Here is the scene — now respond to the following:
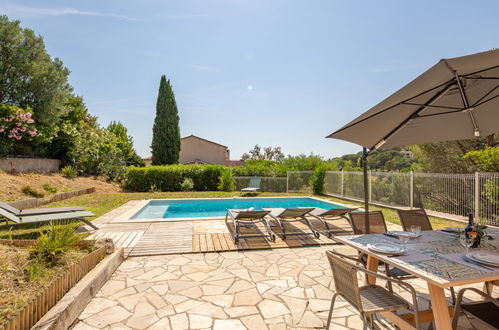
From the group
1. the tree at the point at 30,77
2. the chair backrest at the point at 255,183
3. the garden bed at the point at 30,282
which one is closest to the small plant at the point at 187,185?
the chair backrest at the point at 255,183

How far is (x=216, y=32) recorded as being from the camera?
10594mm

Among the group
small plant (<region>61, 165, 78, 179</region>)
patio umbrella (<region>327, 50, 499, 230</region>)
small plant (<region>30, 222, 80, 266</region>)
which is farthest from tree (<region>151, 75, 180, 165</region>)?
patio umbrella (<region>327, 50, 499, 230</region>)

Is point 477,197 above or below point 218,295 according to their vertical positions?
above

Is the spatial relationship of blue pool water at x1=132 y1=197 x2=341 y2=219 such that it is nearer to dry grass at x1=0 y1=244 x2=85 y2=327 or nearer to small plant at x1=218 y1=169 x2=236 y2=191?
small plant at x1=218 y1=169 x2=236 y2=191

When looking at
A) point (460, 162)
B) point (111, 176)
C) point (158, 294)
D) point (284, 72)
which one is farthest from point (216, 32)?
point (460, 162)

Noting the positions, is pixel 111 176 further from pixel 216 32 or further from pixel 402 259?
pixel 402 259

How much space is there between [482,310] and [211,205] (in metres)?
10.9

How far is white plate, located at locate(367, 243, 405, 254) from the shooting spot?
234cm

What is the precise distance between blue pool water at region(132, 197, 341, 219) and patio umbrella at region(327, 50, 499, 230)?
7.39 m

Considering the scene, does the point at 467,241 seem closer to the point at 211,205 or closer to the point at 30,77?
the point at 211,205

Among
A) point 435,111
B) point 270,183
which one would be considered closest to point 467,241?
point 435,111

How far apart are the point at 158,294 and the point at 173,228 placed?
3296 millimetres

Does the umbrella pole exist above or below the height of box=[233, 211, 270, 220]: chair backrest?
above

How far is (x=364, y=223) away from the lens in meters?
3.73
